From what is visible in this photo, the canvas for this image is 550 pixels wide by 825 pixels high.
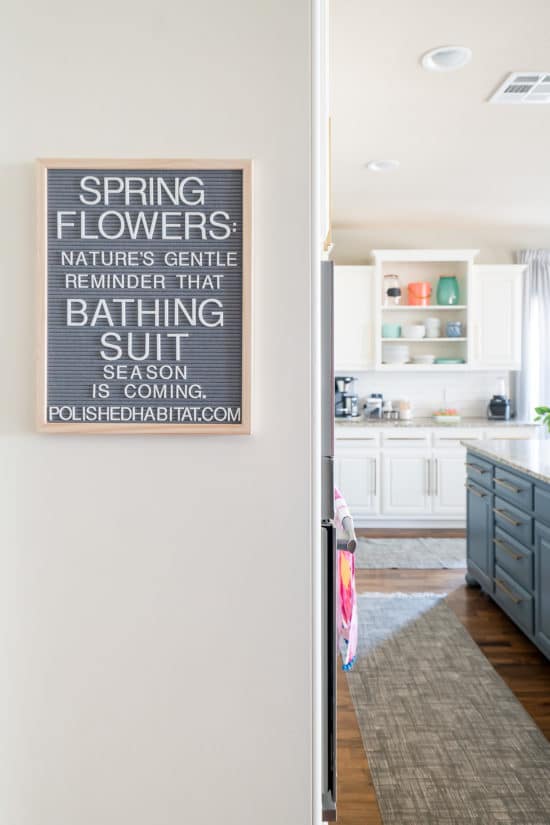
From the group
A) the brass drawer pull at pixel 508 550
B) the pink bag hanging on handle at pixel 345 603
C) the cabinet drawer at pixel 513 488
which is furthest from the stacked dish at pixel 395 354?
the pink bag hanging on handle at pixel 345 603

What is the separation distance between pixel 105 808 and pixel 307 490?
72 cm

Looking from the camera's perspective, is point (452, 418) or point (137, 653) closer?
point (137, 653)

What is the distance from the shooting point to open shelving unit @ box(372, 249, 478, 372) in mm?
5871

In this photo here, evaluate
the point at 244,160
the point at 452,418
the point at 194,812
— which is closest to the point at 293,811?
the point at 194,812

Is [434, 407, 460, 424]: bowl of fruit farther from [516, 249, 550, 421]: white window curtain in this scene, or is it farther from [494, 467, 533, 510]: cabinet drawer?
[494, 467, 533, 510]: cabinet drawer

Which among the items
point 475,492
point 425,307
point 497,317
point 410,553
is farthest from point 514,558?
point 497,317

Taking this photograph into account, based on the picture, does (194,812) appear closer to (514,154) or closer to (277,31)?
(277,31)

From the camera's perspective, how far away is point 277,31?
4.00 ft

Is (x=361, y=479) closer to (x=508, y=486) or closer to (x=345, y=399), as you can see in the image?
(x=345, y=399)

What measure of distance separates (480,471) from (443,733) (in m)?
1.77

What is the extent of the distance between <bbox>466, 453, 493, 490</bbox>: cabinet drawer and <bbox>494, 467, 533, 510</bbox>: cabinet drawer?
11 centimetres

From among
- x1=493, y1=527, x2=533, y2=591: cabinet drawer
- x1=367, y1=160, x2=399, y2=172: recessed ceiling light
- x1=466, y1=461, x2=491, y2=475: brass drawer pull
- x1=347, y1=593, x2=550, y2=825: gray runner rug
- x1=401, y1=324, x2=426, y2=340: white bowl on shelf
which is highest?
x1=367, y1=160, x2=399, y2=172: recessed ceiling light

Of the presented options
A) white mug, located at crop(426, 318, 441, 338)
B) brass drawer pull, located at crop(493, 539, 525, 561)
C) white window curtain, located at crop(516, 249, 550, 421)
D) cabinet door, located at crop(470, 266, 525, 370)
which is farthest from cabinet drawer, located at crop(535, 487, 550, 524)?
white window curtain, located at crop(516, 249, 550, 421)

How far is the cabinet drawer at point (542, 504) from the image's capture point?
2.86m
